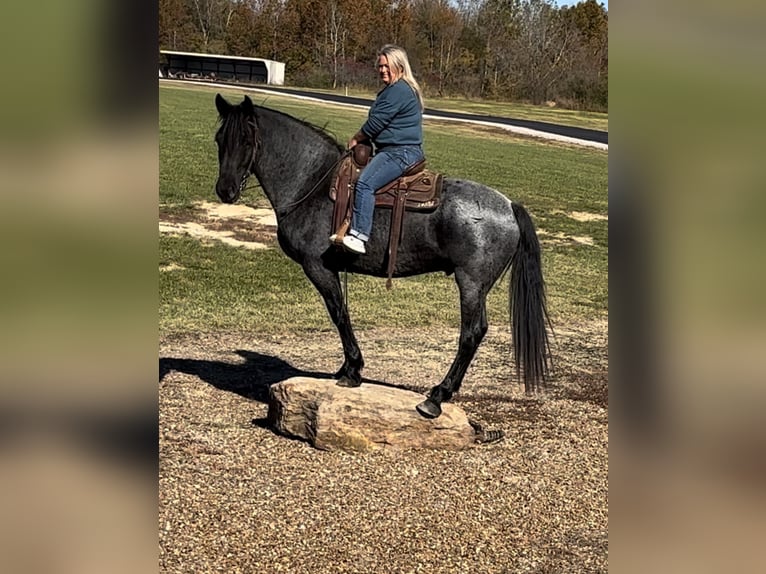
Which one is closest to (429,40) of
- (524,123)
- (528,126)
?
(524,123)

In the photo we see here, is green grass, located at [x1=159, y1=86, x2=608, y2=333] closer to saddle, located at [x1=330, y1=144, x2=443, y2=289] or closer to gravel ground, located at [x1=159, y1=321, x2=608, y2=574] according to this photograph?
saddle, located at [x1=330, y1=144, x2=443, y2=289]

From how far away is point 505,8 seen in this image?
164 feet

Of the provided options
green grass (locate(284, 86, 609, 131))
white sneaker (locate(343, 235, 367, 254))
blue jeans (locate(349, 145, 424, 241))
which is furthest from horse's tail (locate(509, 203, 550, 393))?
green grass (locate(284, 86, 609, 131))

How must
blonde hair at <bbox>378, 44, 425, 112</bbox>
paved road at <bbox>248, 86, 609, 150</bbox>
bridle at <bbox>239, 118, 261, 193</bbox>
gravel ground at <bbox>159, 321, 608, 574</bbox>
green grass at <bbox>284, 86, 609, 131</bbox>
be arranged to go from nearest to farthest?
gravel ground at <bbox>159, 321, 608, 574</bbox>
blonde hair at <bbox>378, 44, 425, 112</bbox>
bridle at <bbox>239, 118, 261, 193</bbox>
paved road at <bbox>248, 86, 609, 150</bbox>
green grass at <bbox>284, 86, 609, 131</bbox>

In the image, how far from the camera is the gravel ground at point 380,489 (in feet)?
15.0

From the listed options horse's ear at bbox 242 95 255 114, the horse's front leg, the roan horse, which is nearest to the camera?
horse's ear at bbox 242 95 255 114

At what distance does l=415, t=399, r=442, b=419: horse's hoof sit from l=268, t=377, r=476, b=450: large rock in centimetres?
4

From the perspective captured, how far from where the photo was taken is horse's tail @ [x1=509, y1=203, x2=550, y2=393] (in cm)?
625

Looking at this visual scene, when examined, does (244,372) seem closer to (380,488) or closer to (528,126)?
(380,488)

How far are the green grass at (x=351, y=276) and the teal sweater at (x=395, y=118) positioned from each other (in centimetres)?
168

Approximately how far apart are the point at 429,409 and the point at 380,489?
Result: 842 millimetres

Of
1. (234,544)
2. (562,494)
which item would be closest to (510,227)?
(562,494)

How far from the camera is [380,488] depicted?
5.42 meters
